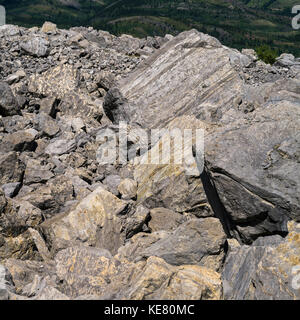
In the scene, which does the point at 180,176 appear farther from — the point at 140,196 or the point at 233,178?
the point at 233,178

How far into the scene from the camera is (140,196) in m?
16.0

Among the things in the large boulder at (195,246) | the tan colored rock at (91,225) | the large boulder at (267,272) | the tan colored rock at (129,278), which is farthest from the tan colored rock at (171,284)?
the tan colored rock at (91,225)

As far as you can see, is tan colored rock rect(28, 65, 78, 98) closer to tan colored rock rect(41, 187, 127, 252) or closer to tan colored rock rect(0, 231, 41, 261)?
tan colored rock rect(41, 187, 127, 252)

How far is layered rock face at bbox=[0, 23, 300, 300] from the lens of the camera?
34.4 feet

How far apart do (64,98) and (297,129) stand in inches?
607

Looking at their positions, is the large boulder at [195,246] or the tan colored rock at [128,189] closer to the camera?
the large boulder at [195,246]

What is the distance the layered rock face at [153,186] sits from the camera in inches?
413

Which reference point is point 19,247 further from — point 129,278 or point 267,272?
point 267,272

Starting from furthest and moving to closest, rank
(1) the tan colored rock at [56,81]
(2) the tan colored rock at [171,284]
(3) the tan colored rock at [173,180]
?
1. (1) the tan colored rock at [56,81]
2. (3) the tan colored rock at [173,180]
3. (2) the tan colored rock at [171,284]

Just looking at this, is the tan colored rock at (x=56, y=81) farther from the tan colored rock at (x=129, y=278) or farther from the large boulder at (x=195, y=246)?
the large boulder at (x=195, y=246)

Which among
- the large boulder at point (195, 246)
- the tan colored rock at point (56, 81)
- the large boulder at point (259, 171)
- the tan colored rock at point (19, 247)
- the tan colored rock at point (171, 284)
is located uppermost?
the large boulder at point (259, 171)

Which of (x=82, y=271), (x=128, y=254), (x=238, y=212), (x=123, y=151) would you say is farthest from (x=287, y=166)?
(x=123, y=151)

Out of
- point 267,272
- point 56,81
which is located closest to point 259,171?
point 267,272

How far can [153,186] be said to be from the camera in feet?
52.0
